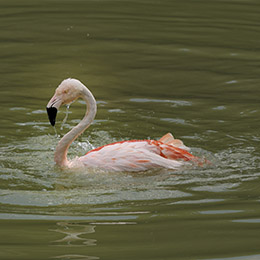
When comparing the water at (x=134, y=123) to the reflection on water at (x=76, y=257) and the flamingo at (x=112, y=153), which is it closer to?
the reflection on water at (x=76, y=257)

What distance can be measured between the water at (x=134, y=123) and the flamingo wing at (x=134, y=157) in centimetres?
11

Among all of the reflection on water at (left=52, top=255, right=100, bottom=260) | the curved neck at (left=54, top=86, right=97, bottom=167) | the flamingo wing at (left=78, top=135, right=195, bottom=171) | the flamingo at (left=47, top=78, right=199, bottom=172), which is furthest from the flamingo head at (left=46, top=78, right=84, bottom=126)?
the reflection on water at (left=52, top=255, right=100, bottom=260)

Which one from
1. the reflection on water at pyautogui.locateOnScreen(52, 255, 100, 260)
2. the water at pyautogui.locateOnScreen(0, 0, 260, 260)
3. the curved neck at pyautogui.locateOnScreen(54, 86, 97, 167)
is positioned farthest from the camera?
the curved neck at pyautogui.locateOnScreen(54, 86, 97, 167)

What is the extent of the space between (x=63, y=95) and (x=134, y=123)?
2.26 m

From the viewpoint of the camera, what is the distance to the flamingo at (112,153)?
7465 millimetres

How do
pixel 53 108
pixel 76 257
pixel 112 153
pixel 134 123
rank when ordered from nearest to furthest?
pixel 76 257
pixel 53 108
pixel 112 153
pixel 134 123

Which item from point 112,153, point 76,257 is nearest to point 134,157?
point 112,153

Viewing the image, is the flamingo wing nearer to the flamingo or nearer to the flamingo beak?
the flamingo

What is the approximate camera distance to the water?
5.55 metres

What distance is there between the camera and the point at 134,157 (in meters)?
7.52

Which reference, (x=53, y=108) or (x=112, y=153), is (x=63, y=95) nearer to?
(x=53, y=108)

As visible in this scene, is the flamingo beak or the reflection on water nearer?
the reflection on water

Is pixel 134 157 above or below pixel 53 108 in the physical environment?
below

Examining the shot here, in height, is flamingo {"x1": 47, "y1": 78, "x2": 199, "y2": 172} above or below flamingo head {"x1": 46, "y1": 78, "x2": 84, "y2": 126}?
below
